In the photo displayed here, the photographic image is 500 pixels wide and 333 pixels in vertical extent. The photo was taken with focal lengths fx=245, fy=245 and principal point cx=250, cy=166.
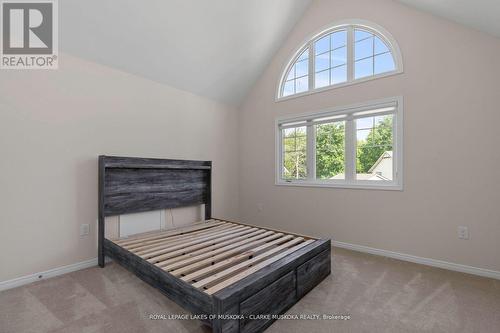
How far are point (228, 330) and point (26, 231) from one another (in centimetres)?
199

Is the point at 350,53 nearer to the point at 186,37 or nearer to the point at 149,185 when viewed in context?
the point at 186,37

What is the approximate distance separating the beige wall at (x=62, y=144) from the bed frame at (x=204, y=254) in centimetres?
21

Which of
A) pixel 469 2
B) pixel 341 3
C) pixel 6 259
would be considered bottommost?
pixel 6 259

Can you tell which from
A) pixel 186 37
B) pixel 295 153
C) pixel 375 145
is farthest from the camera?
pixel 295 153

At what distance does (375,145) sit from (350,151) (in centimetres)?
29

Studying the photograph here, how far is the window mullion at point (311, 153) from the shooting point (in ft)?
11.2

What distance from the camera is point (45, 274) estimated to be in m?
2.16

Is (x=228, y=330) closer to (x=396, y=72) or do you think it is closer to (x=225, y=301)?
(x=225, y=301)

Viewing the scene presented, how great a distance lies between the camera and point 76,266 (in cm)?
235

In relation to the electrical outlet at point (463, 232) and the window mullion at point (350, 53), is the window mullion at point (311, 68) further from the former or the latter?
the electrical outlet at point (463, 232)

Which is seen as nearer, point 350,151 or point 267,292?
point 267,292

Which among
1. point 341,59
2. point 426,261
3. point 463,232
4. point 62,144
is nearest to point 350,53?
point 341,59

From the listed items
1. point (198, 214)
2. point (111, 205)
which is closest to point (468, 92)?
point (198, 214)

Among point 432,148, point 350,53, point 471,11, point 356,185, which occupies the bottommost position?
point 356,185
